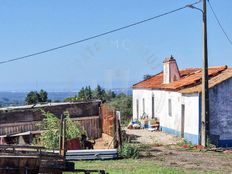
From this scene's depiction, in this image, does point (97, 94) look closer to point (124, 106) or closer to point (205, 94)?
point (124, 106)

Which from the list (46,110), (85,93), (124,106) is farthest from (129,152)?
(124,106)

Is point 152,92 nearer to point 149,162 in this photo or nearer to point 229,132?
point 229,132

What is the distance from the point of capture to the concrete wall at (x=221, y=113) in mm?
21844

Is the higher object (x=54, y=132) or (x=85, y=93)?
(x=85, y=93)

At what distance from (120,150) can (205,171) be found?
4179 mm

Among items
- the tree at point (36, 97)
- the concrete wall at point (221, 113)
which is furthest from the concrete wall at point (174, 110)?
the tree at point (36, 97)

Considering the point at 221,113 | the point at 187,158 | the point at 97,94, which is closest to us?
the point at 187,158

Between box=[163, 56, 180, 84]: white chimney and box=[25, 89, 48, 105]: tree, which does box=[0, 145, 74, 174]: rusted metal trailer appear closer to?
box=[163, 56, 180, 84]: white chimney

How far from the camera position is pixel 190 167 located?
49.2 ft

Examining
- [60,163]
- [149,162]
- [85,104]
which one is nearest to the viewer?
[60,163]

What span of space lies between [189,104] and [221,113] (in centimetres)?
189

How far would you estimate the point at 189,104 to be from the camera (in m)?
23.3

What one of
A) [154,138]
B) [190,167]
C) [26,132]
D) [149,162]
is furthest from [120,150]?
[154,138]

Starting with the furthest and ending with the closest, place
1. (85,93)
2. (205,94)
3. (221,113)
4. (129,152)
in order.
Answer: (85,93) → (221,113) → (205,94) → (129,152)
